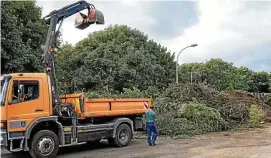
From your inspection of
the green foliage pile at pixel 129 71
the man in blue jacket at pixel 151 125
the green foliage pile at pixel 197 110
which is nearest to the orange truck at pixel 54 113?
the man in blue jacket at pixel 151 125

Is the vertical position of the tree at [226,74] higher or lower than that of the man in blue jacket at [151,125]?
higher

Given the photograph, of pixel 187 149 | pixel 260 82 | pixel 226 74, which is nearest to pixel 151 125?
pixel 187 149

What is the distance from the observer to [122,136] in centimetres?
1366

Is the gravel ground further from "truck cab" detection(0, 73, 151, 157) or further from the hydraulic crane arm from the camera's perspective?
the hydraulic crane arm

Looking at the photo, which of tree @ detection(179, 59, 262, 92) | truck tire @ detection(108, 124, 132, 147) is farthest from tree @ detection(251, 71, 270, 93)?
truck tire @ detection(108, 124, 132, 147)

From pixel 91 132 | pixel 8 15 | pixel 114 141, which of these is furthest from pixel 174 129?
pixel 8 15

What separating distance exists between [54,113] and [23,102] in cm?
131

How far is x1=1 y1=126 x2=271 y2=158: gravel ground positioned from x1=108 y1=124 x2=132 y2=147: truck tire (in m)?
0.27

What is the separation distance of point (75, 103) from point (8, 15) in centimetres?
770

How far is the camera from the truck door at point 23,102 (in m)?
10.2

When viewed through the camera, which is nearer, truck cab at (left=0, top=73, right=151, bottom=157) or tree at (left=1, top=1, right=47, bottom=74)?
truck cab at (left=0, top=73, right=151, bottom=157)

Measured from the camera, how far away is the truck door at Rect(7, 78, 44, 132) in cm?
1025

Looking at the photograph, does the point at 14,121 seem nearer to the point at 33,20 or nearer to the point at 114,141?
the point at 114,141

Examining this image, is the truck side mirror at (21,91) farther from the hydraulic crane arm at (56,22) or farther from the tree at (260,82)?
the tree at (260,82)
